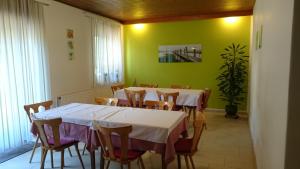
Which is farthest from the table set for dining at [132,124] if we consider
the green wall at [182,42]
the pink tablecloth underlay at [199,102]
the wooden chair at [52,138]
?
the green wall at [182,42]

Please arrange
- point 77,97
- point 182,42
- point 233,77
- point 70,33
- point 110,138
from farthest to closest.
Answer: point 182,42 < point 233,77 < point 77,97 < point 70,33 < point 110,138

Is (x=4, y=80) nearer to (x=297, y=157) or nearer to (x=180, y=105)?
(x=180, y=105)

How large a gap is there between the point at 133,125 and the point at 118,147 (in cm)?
32

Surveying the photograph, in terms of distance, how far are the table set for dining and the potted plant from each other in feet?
10.3

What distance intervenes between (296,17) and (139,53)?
19.8 ft

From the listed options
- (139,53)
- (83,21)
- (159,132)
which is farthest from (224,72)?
(159,132)

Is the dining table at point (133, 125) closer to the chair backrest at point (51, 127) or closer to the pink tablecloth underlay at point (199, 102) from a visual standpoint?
the chair backrest at point (51, 127)

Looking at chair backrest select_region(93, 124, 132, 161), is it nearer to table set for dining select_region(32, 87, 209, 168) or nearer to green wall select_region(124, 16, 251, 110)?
table set for dining select_region(32, 87, 209, 168)

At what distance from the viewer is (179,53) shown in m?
6.61

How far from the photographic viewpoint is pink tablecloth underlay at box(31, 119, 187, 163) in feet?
7.87

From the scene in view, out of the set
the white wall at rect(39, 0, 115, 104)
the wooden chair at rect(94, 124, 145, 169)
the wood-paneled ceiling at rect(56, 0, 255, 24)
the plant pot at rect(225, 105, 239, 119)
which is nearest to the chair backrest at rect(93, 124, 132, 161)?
the wooden chair at rect(94, 124, 145, 169)

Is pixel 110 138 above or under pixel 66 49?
under

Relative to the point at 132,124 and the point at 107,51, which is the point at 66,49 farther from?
the point at 132,124

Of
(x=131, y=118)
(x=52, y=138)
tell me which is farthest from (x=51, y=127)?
(x=131, y=118)
